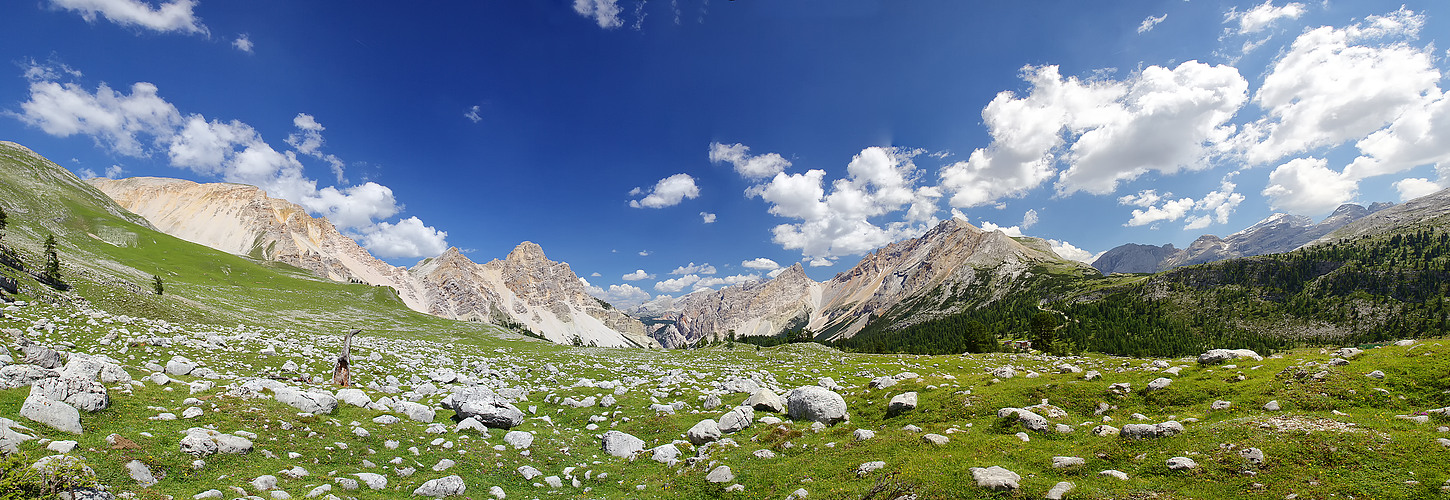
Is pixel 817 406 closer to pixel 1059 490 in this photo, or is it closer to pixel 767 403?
pixel 767 403

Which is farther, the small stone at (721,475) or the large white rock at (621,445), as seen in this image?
the large white rock at (621,445)

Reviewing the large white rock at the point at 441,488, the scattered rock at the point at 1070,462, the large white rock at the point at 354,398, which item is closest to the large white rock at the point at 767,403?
the scattered rock at the point at 1070,462

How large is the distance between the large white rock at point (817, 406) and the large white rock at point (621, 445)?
21.6 feet

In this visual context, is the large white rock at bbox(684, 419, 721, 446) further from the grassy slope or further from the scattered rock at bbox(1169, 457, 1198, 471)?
the scattered rock at bbox(1169, 457, 1198, 471)

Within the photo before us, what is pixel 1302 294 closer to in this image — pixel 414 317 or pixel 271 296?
pixel 414 317

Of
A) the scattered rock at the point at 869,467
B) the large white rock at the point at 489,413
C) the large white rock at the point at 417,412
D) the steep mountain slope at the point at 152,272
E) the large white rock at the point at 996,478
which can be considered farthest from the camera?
the steep mountain slope at the point at 152,272

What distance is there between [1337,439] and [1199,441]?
220cm

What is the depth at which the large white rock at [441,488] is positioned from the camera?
39.4 ft

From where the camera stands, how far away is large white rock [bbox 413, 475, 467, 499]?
472 inches

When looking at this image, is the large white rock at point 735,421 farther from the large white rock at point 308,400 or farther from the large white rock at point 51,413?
the large white rock at point 51,413

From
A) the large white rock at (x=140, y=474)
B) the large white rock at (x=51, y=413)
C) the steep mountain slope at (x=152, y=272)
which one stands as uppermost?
the steep mountain slope at (x=152, y=272)

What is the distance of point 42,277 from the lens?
42719 mm

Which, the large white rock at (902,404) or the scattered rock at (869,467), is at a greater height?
the large white rock at (902,404)

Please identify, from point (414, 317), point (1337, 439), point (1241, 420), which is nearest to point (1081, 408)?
point (1241, 420)
